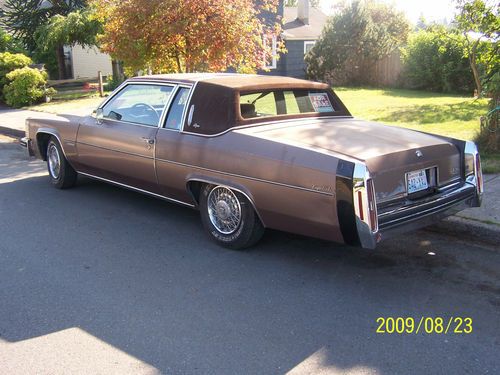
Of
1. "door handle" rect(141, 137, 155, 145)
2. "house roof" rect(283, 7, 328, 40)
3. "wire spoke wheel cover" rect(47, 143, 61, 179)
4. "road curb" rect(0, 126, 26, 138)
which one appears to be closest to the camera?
"door handle" rect(141, 137, 155, 145)

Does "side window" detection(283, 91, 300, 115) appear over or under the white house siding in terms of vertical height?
under

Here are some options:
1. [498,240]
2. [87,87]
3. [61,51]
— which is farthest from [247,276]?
[61,51]

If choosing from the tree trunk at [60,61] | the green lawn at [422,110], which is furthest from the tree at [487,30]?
the tree trunk at [60,61]

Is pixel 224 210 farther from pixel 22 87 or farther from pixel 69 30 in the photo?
pixel 69 30

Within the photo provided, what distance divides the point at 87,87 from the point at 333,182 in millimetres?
Result: 18479

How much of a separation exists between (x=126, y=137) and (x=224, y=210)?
61.2 inches

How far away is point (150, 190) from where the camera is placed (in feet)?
19.2

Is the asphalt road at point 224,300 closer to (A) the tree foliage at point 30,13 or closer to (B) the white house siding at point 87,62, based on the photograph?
(A) the tree foliage at point 30,13

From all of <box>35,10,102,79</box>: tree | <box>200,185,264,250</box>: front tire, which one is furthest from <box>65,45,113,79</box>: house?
<box>200,185,264,250</box>: front tire

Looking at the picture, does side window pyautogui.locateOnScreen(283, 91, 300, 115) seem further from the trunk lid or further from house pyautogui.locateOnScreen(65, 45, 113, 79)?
house pyautogui.locateOnScreen(65, 45, 113, 79)

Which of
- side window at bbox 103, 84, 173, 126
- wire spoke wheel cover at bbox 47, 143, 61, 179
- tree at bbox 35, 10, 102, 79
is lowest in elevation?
wire spoke wheel cover at bbox 47, 143, 61, 179

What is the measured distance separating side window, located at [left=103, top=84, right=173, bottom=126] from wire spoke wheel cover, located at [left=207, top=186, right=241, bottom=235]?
1093mm

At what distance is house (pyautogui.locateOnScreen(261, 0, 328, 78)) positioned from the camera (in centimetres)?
2436

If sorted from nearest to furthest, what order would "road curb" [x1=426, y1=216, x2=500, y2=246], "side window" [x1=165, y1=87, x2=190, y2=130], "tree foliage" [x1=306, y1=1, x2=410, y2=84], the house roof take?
1. "road curb" [x1=426, y1=216, x2=500, y2=246]
2. "side window" [x1=165, y1=87, x2=190, y2=130]
3. "tree foliage" [x1=306, y1=1, x2=410, y2=84]
4. the house roof
